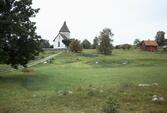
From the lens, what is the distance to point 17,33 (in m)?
38.6

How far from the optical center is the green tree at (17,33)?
3753cm

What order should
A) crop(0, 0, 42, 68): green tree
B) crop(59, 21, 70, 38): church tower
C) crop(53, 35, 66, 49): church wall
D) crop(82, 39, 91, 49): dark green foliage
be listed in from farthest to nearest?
crop(59, 21, 70, 38): church tower
crop(82, 39, 91, 49): dark green foliage
crop(53, 35, 66, 49): church wall
crop(0, 0, 42, 68): green tree

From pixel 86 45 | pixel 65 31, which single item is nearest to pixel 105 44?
pixel 86 45

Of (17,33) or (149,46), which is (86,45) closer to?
(149,46)

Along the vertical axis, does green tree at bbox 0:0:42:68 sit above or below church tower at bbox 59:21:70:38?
below

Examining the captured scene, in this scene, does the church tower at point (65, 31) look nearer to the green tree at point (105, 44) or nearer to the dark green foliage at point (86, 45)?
the dark green foliage at point (86, 45)

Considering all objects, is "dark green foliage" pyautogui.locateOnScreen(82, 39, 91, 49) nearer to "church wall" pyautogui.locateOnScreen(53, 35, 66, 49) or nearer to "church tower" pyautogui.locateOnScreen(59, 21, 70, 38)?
"church tower" pyautogui.locateOnScreen(59, 21, 70, 38)

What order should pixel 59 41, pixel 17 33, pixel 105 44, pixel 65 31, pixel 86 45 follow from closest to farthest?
pixel 17 33, pixel 105 44, pixel 59 41, pixel 86 45, pixel 65 31

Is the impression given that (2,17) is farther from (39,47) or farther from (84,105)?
(84,105)

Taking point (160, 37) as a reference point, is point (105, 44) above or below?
below

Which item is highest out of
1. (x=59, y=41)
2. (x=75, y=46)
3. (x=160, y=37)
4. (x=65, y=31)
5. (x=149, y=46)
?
(x=65, y=31)

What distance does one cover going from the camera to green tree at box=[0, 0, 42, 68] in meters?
37.5

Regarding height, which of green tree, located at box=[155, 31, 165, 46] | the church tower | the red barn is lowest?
the red barn

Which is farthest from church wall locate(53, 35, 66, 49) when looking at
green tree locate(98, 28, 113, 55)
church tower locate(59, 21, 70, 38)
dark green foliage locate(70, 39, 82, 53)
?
green tree locate(98, 28, 113, 55)
